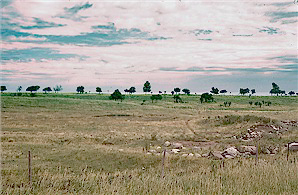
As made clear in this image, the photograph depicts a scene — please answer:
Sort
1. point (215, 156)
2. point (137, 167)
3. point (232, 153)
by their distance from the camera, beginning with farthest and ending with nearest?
point (232, 153) < point (215, 156) < point (137, 167)

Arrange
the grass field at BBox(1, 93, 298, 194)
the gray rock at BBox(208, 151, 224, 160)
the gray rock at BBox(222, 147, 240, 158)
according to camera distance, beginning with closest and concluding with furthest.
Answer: the grass field at BBox(1, 93, 298, 194)
the gray rock at BBox(208, 151, 224, 160)
the gray rock at BBox(222, 147, 240, 158)

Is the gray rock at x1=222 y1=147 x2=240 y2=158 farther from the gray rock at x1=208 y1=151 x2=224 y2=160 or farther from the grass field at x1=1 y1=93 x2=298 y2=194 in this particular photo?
the grass field at x1=1 y1=93 x2=298 y2=194

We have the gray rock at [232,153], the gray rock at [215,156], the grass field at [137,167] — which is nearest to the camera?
the grass field at [137,167]

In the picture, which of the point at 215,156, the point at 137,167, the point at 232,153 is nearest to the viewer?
the point at 137,167

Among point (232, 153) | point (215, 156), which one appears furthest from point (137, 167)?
point (232, 153)

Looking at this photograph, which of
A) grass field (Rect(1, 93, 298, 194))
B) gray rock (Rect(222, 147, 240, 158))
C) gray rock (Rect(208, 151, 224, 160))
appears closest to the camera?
grass field (Rect(1, 93, 298, 194))

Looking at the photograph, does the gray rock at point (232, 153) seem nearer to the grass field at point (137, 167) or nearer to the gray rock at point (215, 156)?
the gray rock at point (215, 156)

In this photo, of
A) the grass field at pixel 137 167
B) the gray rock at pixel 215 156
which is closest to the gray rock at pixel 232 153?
the gray rock at pixel 215 156

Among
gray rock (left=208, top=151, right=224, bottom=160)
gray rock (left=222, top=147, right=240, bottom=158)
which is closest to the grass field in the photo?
gray rock (left=208, top=151, right=224, bottom=160)

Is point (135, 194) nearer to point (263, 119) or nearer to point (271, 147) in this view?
point (271, 147)

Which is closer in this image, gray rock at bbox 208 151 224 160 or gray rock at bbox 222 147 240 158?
gray rock at bbox 208 151 224 160

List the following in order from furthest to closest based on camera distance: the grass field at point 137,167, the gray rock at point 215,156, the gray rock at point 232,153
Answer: the gray rock at point 232,153 < the gray rock at point 215,156 < the grass field at point 137,167

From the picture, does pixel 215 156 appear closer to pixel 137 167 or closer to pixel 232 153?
pixel 232 153

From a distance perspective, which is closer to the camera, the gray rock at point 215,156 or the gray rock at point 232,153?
the gray rock at point 215,156
